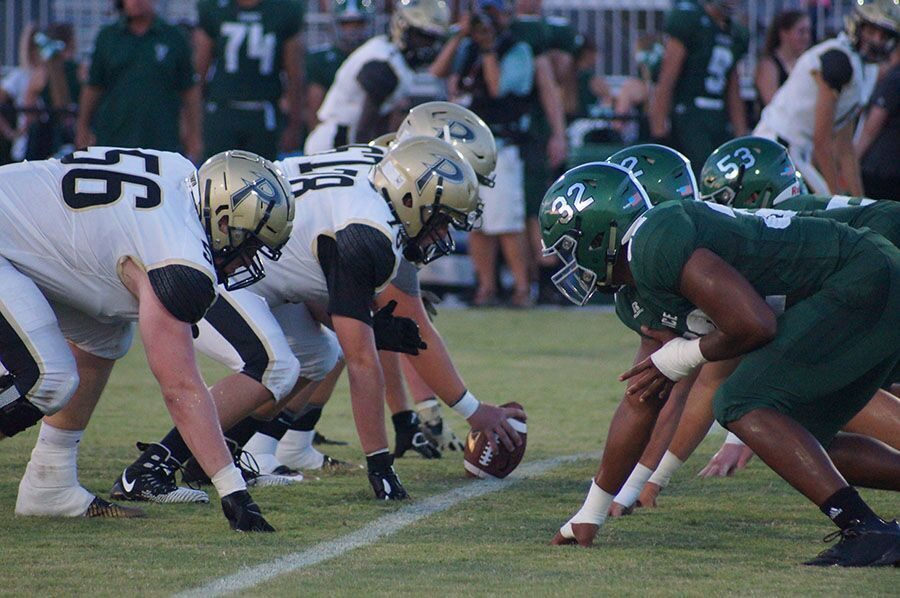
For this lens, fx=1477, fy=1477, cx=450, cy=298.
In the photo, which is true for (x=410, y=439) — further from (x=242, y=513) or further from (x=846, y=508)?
(x=846, y=508)

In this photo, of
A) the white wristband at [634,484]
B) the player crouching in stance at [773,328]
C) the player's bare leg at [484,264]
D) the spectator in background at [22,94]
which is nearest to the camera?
the player crouching in stance at [773,328]

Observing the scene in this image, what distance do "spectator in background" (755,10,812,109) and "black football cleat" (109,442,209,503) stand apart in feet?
24.0

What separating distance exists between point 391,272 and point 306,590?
1732 mm

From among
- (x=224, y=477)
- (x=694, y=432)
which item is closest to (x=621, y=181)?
(x=694, y=432)

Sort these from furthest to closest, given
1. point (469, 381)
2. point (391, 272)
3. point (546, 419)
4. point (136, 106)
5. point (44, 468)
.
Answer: point (136, 106) → point (469, 381) → point (546, 419) → point (391, 272) → point (44, 468)

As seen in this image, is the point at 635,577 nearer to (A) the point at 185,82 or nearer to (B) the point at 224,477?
(B) the point at 224,477

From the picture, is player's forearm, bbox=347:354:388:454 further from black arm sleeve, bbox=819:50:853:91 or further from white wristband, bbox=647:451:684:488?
black arm sleeve, bbox=819:50:853:91

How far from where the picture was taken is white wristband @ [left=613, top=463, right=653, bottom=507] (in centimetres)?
509

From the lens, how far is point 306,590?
404 centimetres

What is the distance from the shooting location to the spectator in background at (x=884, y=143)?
31.8 ft

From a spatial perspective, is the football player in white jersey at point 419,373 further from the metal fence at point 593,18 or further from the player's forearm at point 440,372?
the metal fence at point 593,18

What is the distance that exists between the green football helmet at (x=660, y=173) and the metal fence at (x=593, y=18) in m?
8.84

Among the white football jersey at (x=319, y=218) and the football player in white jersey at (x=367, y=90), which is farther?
the football player in white jersey at (x=367, y=90)

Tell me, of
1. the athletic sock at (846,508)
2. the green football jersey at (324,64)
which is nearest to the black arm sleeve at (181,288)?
the athletic sock at (846,508)
